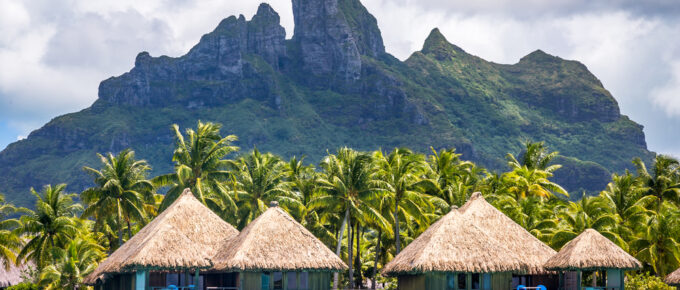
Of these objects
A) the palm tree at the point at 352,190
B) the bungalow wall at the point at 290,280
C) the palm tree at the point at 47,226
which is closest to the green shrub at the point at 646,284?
the palm tree at the point at 352,190

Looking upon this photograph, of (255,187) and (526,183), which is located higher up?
(526,183)

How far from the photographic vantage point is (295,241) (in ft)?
→ 135

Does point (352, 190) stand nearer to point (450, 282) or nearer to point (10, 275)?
point (450, 282)

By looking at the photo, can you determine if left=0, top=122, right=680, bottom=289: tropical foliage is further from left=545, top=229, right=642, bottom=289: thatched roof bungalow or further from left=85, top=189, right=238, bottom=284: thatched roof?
left=85, top=189, right=238, bottom=284: thatched roof

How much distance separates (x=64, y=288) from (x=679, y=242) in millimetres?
33677

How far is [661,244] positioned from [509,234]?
42.7ft

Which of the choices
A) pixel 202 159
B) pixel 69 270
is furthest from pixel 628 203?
pixel 69 270

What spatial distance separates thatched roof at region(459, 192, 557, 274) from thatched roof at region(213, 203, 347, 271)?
7616mm

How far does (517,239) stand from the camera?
44.3 meters

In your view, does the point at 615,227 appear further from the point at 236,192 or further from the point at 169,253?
the point at 169,253

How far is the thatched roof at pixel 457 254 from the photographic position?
132 feet

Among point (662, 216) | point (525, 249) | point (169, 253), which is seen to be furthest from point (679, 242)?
point (169, 253)

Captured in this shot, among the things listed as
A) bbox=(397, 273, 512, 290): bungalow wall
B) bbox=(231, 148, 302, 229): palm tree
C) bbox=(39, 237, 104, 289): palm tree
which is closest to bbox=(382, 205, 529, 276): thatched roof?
bbox=(397, 273, 512, 290): bungalow wall

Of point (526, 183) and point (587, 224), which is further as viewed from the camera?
point (526, 183)
